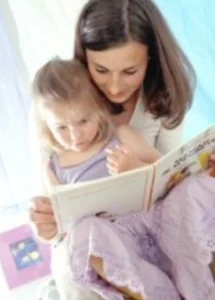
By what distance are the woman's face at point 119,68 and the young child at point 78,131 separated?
0.02 meters

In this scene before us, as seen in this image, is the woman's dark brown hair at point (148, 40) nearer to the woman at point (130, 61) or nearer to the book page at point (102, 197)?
the woman at point (130, 61)

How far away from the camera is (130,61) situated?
0.95 meters

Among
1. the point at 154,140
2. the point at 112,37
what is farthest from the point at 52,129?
the point at 154,140

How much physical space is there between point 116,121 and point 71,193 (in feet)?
0.93

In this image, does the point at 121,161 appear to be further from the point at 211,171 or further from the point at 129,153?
the point at 211,171

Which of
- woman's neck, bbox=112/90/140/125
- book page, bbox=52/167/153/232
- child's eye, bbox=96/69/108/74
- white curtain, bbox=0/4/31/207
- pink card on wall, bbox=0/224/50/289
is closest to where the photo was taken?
book page, bbox=52/167/153/232

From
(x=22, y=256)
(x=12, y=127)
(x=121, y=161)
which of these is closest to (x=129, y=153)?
(x=121, y=161)

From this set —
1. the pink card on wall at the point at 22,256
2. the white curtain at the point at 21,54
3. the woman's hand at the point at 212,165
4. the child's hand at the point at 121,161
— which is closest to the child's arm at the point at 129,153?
the child's hand at the point at 121,161

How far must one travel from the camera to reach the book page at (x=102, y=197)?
866mm

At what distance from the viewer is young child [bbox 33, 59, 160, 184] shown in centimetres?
93

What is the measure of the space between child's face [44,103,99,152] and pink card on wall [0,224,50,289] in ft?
1.47

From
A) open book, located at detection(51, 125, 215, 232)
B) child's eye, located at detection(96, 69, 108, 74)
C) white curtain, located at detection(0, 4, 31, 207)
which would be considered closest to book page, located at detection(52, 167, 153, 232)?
open book, located at detection(51, 125, 215, 232)

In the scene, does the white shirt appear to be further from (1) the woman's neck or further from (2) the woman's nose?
(2) the woman's nose

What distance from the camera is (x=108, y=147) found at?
1.02 m
